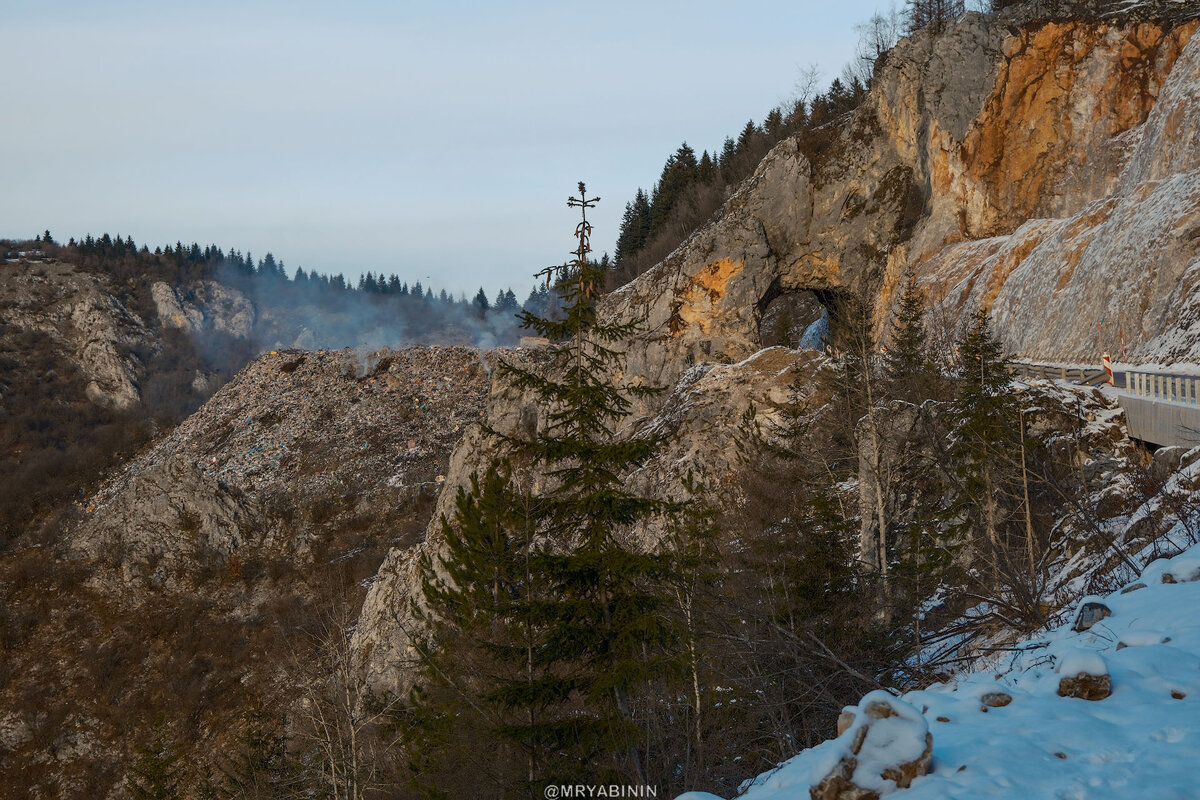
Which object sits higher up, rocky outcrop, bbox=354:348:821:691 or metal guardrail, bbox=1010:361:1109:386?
metal guardrail, bbox=1010:361:1109:386

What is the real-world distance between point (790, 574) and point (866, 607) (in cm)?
161

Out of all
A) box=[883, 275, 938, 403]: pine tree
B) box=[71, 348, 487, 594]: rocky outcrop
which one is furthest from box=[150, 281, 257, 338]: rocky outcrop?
box=[883, 275, 938, 403]: pine tree

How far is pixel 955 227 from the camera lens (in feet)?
139

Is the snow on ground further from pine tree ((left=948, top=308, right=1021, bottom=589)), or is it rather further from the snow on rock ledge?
pine tree ((left=948, top=308, right=1021, bottom=589))

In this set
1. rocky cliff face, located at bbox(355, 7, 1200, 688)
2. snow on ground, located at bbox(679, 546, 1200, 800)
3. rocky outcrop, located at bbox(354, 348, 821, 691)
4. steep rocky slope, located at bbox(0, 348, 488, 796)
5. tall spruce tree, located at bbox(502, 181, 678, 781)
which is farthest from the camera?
steep rocky slope, located at bbox(0, 348, 488, 796)

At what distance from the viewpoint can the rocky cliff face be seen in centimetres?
2653

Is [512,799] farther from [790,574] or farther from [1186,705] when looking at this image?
[1186,705]

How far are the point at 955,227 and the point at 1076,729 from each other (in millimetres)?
42827

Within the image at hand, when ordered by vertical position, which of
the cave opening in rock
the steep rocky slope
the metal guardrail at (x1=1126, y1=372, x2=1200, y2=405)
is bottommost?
the steep rocky slope

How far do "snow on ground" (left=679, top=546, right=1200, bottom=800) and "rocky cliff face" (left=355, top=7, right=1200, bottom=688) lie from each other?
18.6 m

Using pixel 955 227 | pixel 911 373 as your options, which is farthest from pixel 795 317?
pixel 911 373

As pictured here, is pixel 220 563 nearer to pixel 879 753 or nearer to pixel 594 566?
pixel 594 566

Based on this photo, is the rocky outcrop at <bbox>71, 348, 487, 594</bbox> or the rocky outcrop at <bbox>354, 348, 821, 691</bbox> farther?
the rocky outcrop at <bbox>71, 348, 487, 594</bbox>

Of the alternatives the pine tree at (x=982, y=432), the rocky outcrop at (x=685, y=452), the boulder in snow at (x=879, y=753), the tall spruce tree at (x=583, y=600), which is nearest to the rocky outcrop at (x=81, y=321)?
the rocky outcrop at (x=685, y=452)
